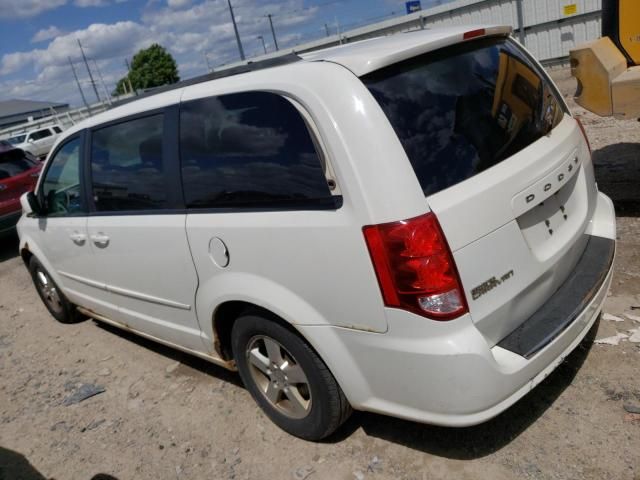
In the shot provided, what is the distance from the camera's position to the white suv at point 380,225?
2.09 m

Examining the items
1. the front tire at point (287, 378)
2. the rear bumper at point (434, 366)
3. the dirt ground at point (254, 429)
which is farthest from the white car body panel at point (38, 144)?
the rear bumper at point (434, 366)

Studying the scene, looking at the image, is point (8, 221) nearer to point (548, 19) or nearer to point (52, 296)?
point (52, 296)

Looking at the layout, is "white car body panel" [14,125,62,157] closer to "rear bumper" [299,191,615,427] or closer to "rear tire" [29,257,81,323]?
"rear tire" [29,257,81,323]

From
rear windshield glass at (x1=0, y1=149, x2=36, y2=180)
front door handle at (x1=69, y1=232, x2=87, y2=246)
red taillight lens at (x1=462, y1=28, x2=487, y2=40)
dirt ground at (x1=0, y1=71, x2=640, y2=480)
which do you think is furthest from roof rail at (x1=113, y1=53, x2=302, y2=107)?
rear windshield glass at (x1=0, y1=149, x2=36, y2=180)

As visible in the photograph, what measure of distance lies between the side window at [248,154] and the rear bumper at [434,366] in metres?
0.63

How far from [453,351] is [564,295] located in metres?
0.82

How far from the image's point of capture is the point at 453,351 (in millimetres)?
2072

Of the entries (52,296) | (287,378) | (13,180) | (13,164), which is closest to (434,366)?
(287,378)

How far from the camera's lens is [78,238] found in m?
3.93

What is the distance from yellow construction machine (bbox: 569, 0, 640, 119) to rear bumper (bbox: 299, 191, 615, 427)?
248cm

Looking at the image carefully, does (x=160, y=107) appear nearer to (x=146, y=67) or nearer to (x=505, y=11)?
(x=505, y=11)

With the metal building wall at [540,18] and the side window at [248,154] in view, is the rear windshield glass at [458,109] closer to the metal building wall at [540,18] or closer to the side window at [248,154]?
the side window at [248,154]

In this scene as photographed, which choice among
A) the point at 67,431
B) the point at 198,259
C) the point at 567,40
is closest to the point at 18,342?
the point at 67,431

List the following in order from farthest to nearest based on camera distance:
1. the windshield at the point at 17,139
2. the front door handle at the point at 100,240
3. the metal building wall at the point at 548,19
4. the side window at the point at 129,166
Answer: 1. the windshield at the point at 17,139
2. the metal building wall at the point at 548,19
3. the front door handle at the point at 100,240
4. the side window at the point at 129,166
